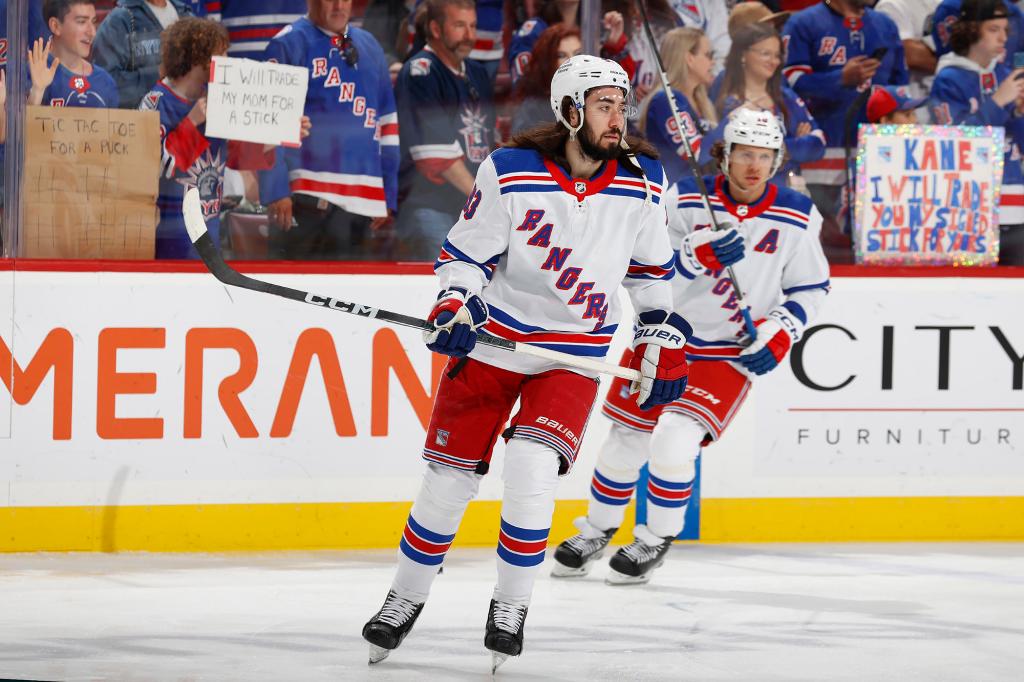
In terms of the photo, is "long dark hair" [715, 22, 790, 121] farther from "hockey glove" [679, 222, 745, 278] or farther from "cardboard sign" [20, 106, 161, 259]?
"cardboard sign" [20, 106, 161, 259]

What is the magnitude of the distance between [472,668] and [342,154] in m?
2.10

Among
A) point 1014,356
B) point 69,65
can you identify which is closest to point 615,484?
point 1014,356

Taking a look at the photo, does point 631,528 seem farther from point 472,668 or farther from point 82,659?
point 82,659

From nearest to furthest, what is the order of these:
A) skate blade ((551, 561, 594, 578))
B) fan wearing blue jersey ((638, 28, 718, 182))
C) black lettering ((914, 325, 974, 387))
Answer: skate blade ((551, 561, 594, 578)), black lettering ((914, 325, 974, 387)), fan wearing blue jersey ((638, 28, 718, 182))

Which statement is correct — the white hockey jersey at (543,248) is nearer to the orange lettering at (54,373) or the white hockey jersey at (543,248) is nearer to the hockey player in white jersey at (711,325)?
the hockey player in white jersey at (711,325)

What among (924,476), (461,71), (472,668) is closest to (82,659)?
(472,668)

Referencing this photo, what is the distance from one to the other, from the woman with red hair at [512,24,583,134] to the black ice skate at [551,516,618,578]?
137 cm

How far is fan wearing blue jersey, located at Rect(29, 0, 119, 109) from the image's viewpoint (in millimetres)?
4363

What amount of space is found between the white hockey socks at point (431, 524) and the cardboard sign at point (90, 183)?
1767 mm

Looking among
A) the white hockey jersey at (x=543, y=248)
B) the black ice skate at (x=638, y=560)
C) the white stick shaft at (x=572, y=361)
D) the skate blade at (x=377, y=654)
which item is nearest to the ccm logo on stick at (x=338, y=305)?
the white hockey jersey at (x=543, y=248)

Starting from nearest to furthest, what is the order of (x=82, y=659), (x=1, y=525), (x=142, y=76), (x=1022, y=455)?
(x=82, y=659)
(x=1, y=525)
(x=142, y=76)
(x=1022, y=455)

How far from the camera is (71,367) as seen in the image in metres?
4.18

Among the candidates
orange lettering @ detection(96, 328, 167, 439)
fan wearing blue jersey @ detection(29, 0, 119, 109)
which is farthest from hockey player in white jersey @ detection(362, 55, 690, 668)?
fan wearing blue jersey @ detection(29, 0, 119, 109)

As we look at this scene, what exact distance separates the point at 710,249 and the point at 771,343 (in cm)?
31
